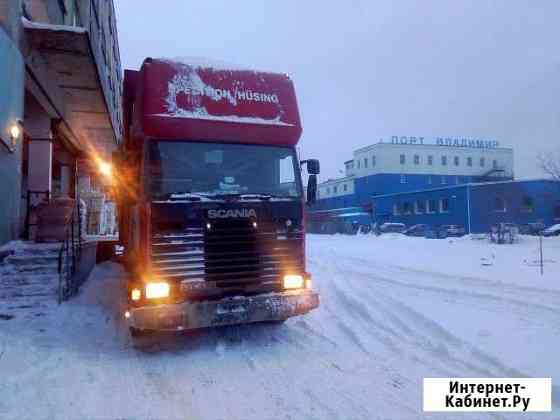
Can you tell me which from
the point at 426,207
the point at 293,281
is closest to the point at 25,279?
the point at 293,281

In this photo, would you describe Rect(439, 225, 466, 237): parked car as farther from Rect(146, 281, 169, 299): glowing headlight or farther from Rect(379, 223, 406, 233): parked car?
Rect(146, 281, 169, 299): glowing headlight

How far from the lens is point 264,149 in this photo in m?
5.96

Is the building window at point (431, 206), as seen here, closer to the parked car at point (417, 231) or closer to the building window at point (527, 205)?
the parked car at point (417, 231)

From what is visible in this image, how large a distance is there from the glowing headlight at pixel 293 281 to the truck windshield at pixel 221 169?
1.10 metres

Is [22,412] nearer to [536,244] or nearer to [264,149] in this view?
[264,149]

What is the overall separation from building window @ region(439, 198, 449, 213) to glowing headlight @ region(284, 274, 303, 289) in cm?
4183

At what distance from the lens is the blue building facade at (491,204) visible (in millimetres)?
37375

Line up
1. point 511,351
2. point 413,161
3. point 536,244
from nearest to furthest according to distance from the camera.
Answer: point 511,351 < point 536,244 < point 413,161

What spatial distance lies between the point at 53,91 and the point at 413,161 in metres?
60.6

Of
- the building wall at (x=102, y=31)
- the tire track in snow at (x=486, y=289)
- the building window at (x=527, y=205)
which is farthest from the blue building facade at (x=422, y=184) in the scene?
the building wall at (x=102, y=31)

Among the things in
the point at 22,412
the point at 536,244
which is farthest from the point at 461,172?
the point at 22,412

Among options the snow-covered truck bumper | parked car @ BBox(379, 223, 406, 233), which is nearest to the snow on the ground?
the snow-covered truck bumper

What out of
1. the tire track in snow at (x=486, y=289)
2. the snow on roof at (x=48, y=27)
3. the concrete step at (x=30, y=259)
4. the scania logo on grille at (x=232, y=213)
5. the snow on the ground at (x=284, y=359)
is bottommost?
the snow on the ground at (x=284, y=359)

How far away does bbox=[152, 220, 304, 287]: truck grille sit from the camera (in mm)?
5227
